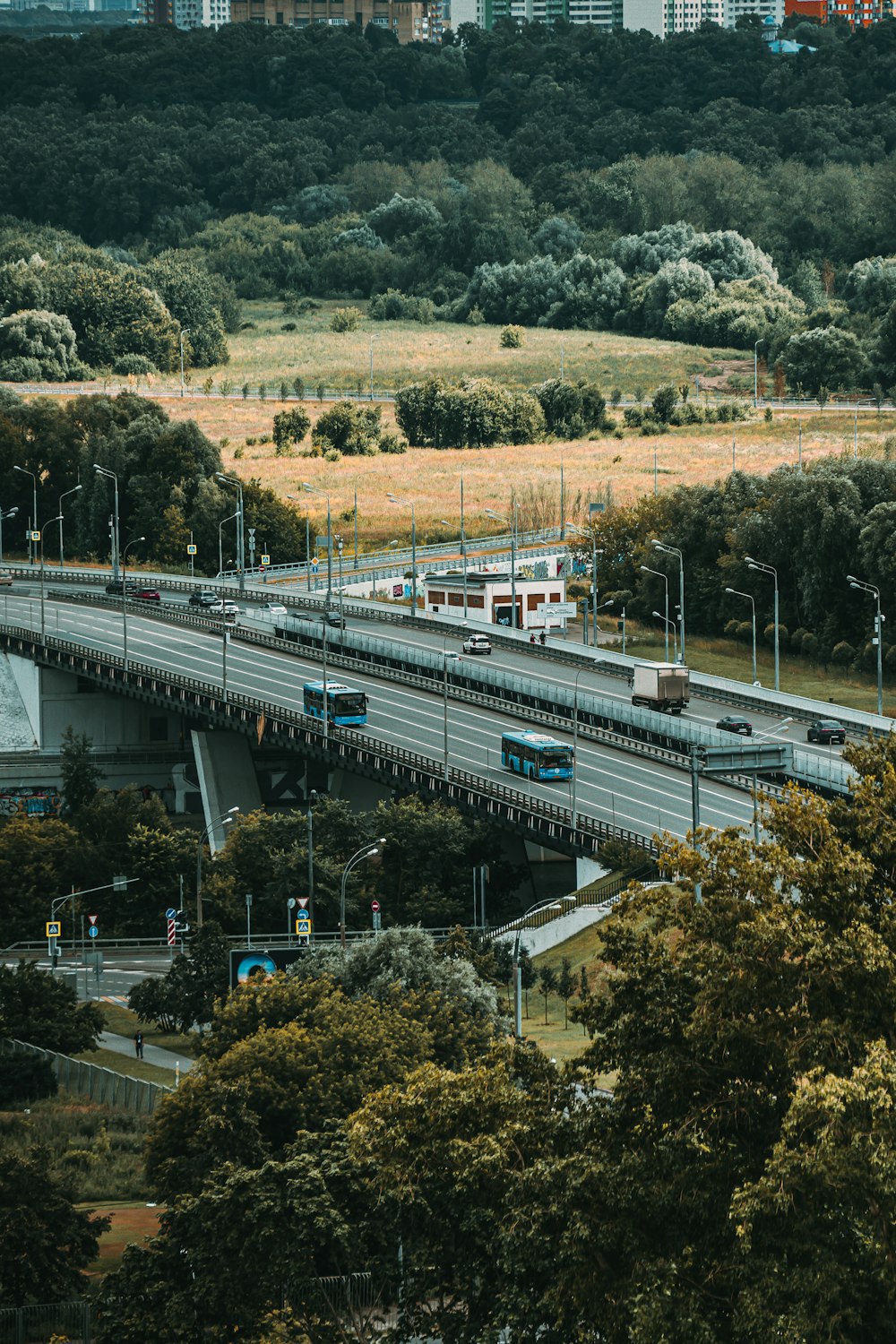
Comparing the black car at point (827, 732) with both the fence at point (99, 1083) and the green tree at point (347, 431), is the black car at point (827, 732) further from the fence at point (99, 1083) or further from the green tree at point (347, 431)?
the green tree at point (347, 431)

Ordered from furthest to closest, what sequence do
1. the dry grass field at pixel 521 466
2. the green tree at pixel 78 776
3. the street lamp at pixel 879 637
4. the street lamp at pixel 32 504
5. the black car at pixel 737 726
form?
the dry grass field at pixel 521 466
the street lamp at pixel 32 504
the green tree at pixel 78 776
the street lamp at pixel 879 637
the black car at pixel 737 726

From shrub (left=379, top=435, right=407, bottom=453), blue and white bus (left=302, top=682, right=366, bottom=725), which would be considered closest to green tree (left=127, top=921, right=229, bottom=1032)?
blue and white bus (left=302, top=682, right=366, bottom=725)

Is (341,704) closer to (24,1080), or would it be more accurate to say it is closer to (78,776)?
(78,776)

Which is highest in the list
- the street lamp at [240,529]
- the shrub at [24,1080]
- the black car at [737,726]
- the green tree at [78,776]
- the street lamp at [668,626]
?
the street lamp at [240,529]

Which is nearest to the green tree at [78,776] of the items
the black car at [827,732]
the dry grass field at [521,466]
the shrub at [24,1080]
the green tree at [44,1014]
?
the black car at [827,732]

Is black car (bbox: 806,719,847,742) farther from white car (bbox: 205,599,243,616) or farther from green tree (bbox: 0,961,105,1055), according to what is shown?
white car (bbox: 205,599,243,616)

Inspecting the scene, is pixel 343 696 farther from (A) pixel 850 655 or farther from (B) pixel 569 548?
(B) pixel 569 548
